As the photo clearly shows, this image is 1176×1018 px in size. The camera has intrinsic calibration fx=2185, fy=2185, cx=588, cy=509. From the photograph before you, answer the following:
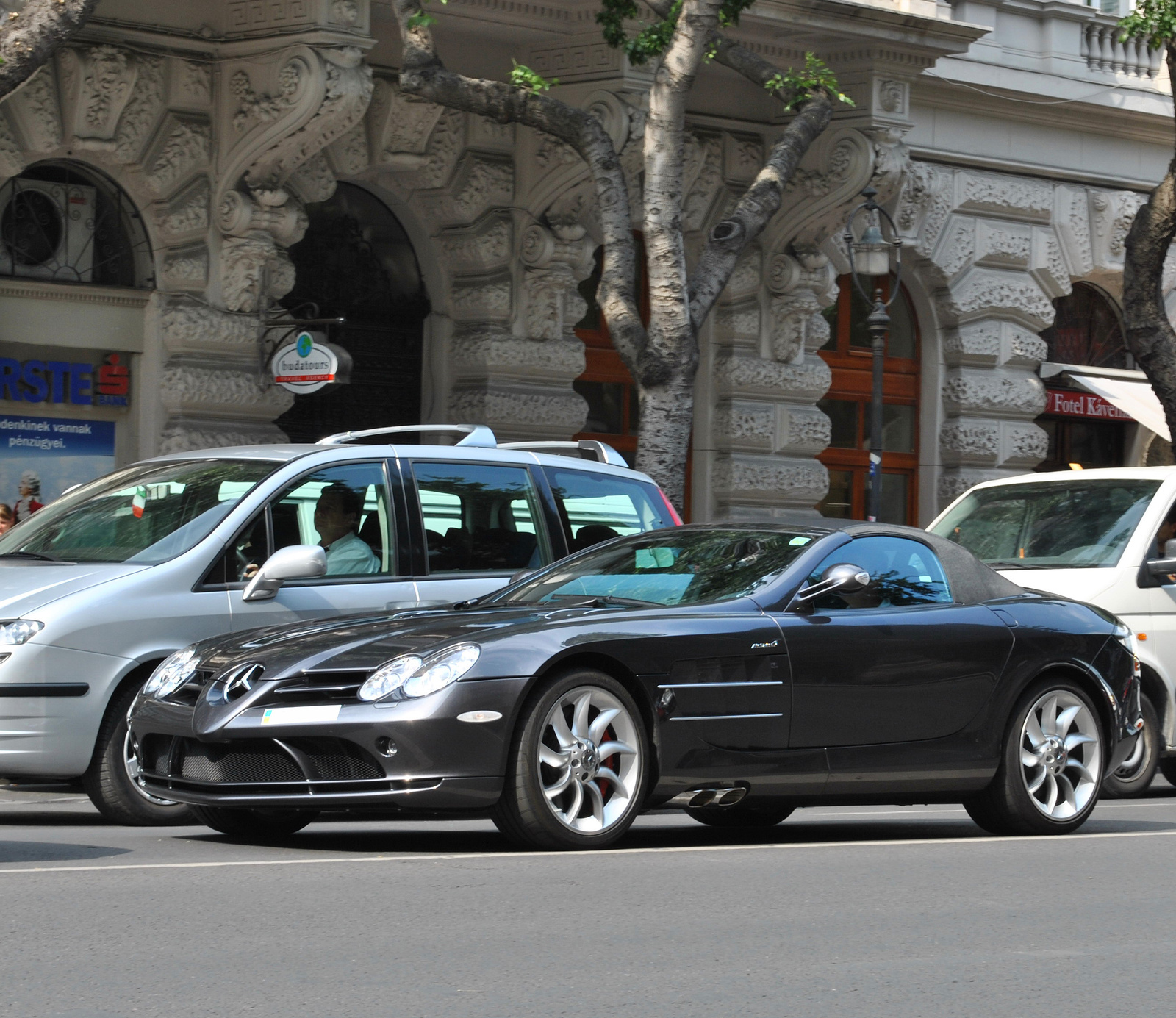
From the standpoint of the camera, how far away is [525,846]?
8.24m

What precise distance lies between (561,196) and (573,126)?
367cm

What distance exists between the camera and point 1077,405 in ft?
83.7

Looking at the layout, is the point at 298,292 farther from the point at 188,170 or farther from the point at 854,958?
the point at 854,958

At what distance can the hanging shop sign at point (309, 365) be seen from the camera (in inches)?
722

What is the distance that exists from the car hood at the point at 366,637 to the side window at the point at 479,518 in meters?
2.02

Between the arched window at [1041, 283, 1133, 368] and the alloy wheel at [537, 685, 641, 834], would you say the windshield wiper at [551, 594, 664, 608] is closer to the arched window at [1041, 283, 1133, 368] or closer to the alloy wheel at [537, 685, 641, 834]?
the alloy wheel at [537, 685, 641, 834]

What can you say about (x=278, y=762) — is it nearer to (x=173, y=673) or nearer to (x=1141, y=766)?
(x=173, y=673)

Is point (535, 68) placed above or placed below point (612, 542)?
above

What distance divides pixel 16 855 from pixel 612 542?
2922mm

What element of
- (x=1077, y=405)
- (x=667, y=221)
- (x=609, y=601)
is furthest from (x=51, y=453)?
(x=1077, y=405)

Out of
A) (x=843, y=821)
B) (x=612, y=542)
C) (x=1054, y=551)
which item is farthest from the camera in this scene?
(x=1054, y=551)

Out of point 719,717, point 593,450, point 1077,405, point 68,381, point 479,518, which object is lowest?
point 719,717

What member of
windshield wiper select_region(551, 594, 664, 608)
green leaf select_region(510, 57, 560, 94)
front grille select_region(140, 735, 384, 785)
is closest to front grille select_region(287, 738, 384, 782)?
front grille select_region(140, 735, 384, 785)

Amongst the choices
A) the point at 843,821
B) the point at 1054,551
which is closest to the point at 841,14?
the point at 1054,551
